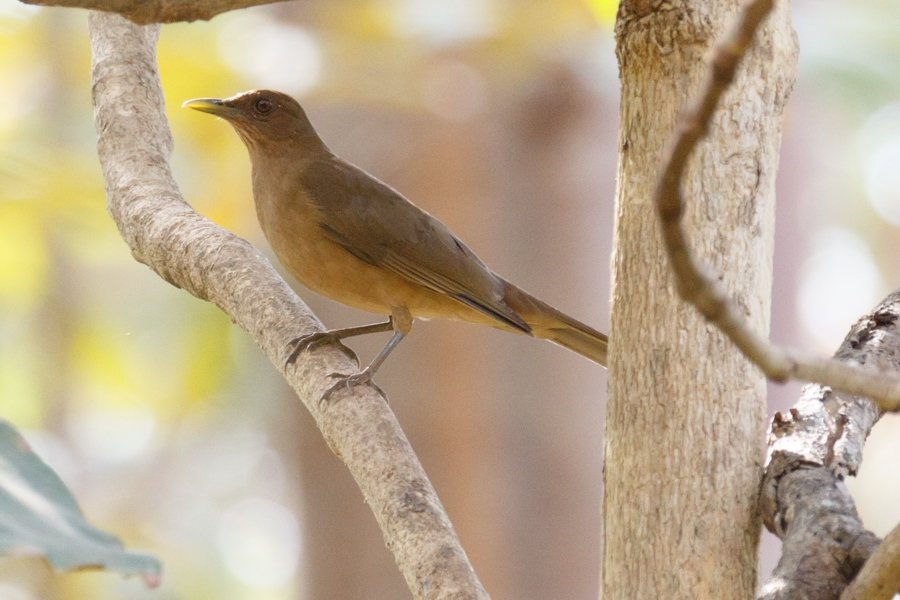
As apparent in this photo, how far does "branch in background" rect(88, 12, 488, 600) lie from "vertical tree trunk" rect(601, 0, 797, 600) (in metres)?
0.42

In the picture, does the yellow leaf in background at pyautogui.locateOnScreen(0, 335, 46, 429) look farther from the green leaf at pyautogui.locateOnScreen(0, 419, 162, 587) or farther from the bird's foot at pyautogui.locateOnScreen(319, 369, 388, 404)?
the green leaf at pyautogui.locateOnScreen(0, 419, 162, 587)

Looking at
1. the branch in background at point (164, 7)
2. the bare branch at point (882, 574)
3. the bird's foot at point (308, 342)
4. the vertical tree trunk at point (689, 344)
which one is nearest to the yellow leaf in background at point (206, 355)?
the bird's foot at point (308, 342)

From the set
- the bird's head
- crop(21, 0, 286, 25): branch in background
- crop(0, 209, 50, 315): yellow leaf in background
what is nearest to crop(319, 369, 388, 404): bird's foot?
crop(21, 0, 286, 25): branch in background

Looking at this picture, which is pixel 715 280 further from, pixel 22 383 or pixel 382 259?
pixel 22 383

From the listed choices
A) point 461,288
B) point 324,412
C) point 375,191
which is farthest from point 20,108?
point 324,412

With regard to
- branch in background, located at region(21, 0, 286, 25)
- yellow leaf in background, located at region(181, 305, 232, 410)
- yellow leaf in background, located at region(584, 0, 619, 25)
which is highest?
yellow leaf in background, located at region(181, 305, 232, 410)

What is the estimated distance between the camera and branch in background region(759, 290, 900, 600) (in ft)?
5.59

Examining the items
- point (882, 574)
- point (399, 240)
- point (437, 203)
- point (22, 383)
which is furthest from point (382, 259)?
point (22, 383)

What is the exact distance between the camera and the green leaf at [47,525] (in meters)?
1.27

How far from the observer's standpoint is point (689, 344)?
2037mm

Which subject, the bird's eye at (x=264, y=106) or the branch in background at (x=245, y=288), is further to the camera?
the bird's eye at (x=264, y=106)

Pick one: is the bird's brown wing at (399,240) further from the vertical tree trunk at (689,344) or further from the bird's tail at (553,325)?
the vertical tree trunk at (689,344)

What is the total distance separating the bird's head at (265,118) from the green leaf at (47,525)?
257cm

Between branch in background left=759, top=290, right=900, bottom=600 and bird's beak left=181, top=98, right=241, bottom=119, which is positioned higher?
bird's beak left=181, top=98, right=241, bottom=119
